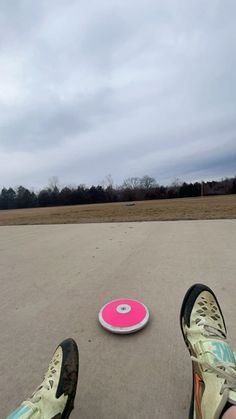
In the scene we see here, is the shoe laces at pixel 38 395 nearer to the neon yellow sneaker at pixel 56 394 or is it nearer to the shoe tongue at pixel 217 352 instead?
Result: the neon yellow sneaker at pixel 56 394

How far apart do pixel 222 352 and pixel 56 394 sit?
72cm

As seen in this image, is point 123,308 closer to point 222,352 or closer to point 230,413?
point 222,352

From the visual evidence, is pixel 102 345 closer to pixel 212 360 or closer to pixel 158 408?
pixel 158 408

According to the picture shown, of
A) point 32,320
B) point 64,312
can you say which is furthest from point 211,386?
point 32,320

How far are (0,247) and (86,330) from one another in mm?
3437

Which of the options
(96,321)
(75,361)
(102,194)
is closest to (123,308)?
(96,321)

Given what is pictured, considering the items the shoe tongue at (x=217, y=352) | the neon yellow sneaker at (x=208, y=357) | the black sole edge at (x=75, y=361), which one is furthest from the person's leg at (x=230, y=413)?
the black sole edge at (x=75, y=361)

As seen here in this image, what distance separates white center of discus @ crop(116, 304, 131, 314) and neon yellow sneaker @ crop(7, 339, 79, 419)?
679 mm

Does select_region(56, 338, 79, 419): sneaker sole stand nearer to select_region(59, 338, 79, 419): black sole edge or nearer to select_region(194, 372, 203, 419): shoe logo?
select_region(59, 338, 79, 419): black sole edge

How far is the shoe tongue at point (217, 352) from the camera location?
928 millimetres

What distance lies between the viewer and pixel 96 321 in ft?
5.19

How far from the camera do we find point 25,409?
0.82 m

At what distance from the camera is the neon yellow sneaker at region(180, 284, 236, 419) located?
816 millimetres

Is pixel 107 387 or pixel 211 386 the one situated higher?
pixel 211 386
